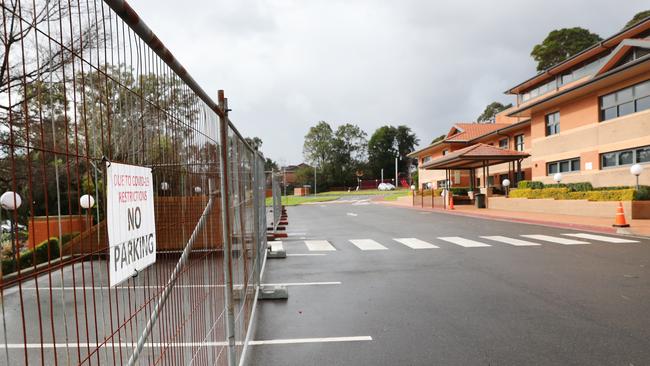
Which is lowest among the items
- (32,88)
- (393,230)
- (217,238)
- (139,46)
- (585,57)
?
(393,230)

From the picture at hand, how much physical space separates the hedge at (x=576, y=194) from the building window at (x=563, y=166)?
3.42m

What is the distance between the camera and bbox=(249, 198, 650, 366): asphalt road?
4.36m

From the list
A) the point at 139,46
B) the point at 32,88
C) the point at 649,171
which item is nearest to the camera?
the point at 32,88

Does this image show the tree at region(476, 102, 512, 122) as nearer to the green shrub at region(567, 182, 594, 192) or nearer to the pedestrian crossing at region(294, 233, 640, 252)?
the green shrub at region(567, 182, 594, 192)

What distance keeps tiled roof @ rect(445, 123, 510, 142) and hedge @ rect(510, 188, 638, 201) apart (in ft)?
58.9

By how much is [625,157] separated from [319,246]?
57.2 ft

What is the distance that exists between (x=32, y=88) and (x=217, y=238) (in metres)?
2.17

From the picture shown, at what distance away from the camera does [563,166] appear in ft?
86.6

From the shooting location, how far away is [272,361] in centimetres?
426

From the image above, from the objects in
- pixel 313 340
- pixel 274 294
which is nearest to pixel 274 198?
pixel 274 294

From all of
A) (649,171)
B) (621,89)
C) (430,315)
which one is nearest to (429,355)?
(430,315)

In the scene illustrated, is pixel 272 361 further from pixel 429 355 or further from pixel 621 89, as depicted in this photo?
pixel 621 89

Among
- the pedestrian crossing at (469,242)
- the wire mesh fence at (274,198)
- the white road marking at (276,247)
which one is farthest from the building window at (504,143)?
the white road marking at (276,247)

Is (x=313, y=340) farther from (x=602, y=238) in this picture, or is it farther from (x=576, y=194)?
(x=576, y=194)
